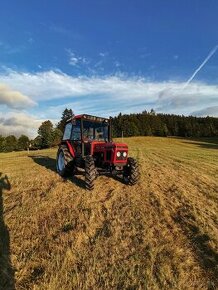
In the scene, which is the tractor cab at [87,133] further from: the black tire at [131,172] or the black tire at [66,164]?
the black tire at [131,172]

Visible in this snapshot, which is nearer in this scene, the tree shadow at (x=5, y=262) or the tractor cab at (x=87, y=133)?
the tree shadow at (x=5, y=262)

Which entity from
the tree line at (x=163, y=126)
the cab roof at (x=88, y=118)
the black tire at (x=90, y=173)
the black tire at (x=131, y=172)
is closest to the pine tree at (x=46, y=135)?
the tree line at (x=163, y=126)

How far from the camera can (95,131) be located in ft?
44.7

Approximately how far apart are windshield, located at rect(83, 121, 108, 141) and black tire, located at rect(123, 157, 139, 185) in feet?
5.52

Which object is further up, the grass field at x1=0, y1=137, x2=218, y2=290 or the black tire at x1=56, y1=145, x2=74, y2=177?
the black tire at x1=56, y1=145, x2=74, y2=177

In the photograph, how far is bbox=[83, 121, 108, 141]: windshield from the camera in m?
13.4

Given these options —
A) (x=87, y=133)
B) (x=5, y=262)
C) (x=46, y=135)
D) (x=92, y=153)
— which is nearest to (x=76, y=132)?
(x=87, y=133)

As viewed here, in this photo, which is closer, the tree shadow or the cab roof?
the tree shadow

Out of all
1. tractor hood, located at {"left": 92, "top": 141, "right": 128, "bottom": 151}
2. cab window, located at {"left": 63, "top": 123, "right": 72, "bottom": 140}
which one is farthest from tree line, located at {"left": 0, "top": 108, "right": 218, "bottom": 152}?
tractor hood, located at {"left": 92, "top": 141, "right": 128, "bottom": 151}

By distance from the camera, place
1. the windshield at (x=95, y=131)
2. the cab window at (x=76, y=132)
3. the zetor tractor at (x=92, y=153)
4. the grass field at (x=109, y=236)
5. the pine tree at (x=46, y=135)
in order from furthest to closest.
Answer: the pine tree at (x=46, y=135), the cab window at (x=76, y=132), the windshield at (x=95, y=131), the zetor tractor at (x=92, y=153), the grass field at (x=109, y=236)

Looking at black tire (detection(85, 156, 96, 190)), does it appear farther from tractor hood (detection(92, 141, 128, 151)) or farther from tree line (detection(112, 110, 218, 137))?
tree line (detection(112, 110, 218, 137))

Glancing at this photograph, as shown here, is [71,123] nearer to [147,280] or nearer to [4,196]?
[4,196]

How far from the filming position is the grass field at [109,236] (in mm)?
6410

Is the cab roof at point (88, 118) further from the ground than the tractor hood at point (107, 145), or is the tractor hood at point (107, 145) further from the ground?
the cab roof at point (88, 118)
